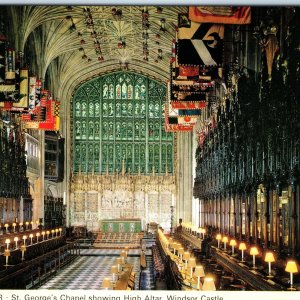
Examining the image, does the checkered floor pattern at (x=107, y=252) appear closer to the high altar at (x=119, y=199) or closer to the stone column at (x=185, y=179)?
the high altar at (x=119, y=199)

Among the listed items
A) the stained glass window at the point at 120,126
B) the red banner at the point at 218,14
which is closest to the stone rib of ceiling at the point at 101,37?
the stained glass window at the point at 120,126

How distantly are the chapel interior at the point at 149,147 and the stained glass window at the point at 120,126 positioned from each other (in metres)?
0.08

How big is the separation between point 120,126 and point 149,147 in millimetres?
2662

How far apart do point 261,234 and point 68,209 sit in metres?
27.1

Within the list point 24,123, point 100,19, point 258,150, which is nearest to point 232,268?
point 258,150

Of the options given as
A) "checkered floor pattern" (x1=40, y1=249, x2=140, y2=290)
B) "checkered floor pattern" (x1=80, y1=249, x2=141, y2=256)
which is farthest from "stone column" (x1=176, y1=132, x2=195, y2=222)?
"checkered floor pattern" (x1=40, y1=249, x2=140, y2=290)

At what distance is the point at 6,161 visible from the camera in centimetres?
2383

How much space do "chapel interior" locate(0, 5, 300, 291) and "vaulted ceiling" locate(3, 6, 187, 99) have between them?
0.11 meters

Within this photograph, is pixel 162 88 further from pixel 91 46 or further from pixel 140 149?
pixel 91 46

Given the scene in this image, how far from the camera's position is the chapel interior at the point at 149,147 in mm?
12266

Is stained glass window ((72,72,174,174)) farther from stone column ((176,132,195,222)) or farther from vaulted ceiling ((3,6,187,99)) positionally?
stone column ((176,132,195,222))

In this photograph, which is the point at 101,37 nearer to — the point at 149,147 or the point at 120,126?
the point at 120,126

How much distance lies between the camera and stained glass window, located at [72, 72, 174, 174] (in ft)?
134

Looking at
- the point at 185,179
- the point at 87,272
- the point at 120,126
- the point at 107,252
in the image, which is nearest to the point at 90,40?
the point at 120,126
